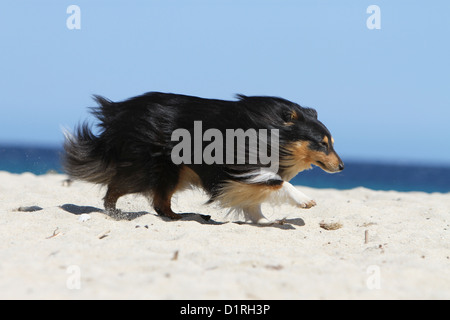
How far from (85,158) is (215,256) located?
263cm

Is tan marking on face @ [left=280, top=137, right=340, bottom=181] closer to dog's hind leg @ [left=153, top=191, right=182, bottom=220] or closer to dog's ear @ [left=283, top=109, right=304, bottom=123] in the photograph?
dog's ear @ [left=283, top=109, right=304, bottom=123]

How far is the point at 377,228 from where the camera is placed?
235 inches

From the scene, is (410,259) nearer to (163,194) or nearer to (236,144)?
(236,144)

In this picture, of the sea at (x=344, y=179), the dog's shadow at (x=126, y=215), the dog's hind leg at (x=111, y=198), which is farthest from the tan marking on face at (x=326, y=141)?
the sea at (x=344, y=179)

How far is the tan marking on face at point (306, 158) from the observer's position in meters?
5.78

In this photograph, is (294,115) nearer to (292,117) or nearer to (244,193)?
(292,117)

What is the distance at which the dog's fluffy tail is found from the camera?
6.10m

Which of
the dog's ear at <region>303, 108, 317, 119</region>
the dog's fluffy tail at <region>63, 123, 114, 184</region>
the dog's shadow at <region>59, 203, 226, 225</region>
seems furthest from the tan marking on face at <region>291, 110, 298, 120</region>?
the dog's fluffy tail at <region>63, 123, 114, 184</region>

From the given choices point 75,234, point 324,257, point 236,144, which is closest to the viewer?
point 324,257

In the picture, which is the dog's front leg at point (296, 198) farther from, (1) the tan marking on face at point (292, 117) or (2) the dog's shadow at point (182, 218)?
(1) the tan marking on face at point (292, 117)

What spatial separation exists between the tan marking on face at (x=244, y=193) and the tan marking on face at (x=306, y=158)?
0.31 m

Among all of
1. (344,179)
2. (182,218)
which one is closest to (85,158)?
(182,218)
